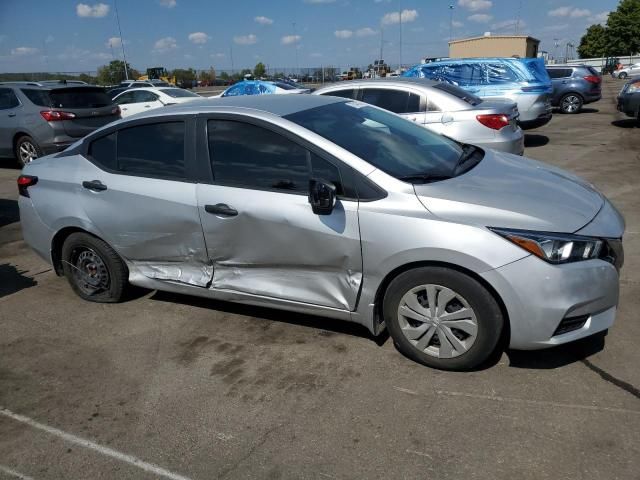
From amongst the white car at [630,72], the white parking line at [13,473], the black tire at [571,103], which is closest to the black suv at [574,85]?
the black tire at [571,103]

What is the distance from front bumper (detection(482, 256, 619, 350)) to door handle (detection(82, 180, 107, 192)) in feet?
9.48

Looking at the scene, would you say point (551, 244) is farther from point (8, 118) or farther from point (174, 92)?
point (174, 92)

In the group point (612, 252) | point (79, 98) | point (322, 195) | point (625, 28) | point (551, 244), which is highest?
point (625, 28)

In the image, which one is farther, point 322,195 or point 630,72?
point 630,72

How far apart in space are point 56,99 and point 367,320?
30.0ft

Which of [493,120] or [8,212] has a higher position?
[493,120]

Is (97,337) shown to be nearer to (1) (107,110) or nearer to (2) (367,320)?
(2) (367,320)

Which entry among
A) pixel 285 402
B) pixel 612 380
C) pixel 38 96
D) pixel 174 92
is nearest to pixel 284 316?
pixel 285 402

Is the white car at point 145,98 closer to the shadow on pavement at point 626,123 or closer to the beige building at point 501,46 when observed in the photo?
the shadow on pavement at point 626,123

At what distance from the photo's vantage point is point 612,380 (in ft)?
9.84

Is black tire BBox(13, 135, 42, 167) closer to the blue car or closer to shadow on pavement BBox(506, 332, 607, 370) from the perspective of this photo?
the blue car

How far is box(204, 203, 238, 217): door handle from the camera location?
138 inches

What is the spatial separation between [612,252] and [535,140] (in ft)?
35.2

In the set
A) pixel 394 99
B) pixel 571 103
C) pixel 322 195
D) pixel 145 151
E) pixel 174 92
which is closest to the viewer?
pixel 322 195
